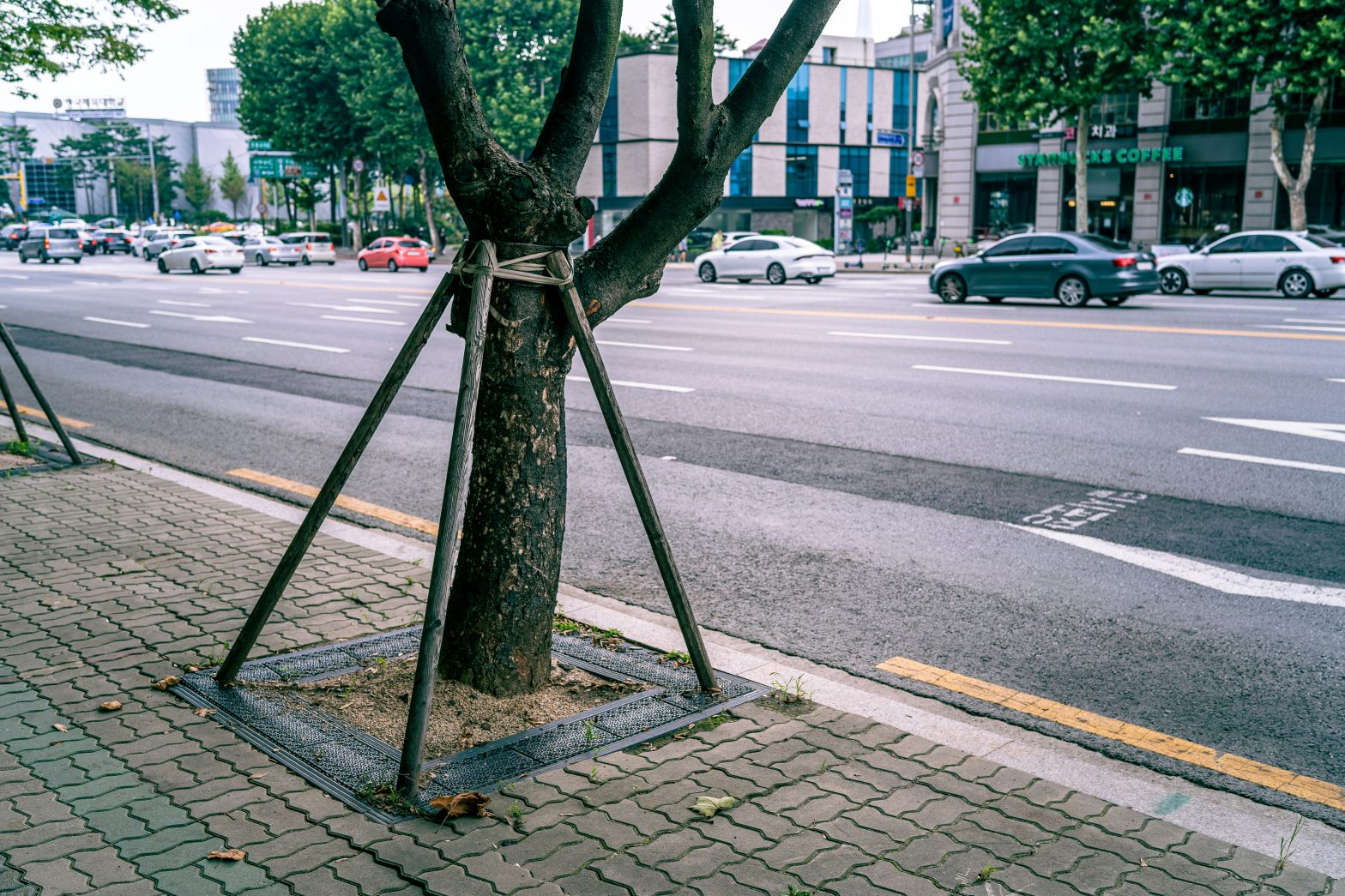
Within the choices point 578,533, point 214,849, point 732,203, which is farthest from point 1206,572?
point 732,203

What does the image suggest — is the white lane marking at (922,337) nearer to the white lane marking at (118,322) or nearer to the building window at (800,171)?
the white lane marking at (118,322)

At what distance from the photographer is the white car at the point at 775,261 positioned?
3391cm

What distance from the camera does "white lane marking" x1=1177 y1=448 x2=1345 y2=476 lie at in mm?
8523

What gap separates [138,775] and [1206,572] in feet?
16.9

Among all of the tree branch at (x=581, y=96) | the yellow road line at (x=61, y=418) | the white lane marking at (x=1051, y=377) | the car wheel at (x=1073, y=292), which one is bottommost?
the yellow road line at (x=61, y=418)

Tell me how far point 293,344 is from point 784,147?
192 ft

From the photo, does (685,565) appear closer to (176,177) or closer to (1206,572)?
(1206,572)

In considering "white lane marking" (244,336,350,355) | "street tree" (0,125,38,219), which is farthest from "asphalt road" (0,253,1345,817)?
"street tree" (0,125,38,219)

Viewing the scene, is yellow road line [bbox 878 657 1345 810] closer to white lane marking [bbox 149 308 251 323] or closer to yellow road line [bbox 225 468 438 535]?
yellow road line [bbox 225 468 438 535]

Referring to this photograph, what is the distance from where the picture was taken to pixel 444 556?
3.71m

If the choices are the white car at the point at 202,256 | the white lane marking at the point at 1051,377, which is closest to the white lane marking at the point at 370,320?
the white lane marking at the point at 1051,377

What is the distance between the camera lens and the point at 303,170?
74688 millimetres

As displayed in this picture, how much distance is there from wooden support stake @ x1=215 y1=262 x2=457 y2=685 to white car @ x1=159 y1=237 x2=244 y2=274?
1691 inches

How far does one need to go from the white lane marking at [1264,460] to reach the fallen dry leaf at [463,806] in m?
7.20
